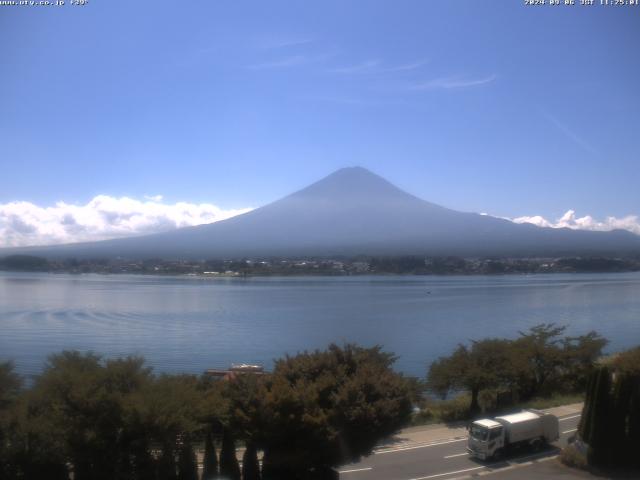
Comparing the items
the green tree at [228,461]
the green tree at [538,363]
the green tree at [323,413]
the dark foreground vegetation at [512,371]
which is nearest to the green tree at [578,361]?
the dark foreground vegetation at [512,371]

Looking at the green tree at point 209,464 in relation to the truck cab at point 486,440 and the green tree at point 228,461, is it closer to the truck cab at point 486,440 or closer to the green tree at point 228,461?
the green tree at point 228,461

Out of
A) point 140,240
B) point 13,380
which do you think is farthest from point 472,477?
point 140,240

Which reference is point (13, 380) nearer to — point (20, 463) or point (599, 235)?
point (20, 463)

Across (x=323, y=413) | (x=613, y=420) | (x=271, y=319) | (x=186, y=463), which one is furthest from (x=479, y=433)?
(x=271, y=319)

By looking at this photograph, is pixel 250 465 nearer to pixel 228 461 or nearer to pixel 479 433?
pixel 228 461

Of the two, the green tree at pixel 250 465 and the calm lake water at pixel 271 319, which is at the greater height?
the green tree at pixel 250 465

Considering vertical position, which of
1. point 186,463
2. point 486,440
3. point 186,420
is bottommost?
point 486,440
